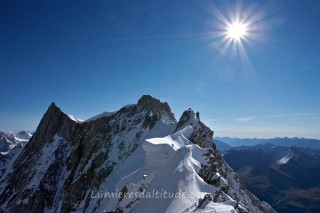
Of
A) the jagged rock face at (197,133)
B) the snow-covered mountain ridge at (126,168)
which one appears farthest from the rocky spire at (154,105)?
the jagged rock face at (197,133)

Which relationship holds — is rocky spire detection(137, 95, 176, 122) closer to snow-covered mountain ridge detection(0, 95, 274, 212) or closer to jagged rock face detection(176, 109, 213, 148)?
snow-covered mountain ridge detection(0, 95, 274, 212)

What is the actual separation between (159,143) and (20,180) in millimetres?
81402

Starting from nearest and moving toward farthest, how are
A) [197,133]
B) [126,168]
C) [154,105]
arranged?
[126,168], [197,133], [154,105]

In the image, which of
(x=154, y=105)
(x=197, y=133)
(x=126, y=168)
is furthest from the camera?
(x=154, y=105)

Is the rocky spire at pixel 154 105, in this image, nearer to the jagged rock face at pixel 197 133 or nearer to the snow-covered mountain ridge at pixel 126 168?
the snow-covered mountain ridge at pixel 126 168

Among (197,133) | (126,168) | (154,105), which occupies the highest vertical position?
(154,105)

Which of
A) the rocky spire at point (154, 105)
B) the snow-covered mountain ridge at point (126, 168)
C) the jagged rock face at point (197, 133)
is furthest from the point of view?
the rocky spire at point (154, 105)

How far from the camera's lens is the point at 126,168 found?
5291 centimetres

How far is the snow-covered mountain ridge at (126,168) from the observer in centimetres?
2666

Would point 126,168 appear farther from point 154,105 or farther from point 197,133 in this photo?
point 154,105

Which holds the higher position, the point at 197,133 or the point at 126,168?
the point at 197,133

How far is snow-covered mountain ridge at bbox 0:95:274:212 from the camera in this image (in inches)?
1049

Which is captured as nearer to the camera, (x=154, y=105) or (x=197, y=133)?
(x=197, y=133)

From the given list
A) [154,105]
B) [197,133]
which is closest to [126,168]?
[197,133]
